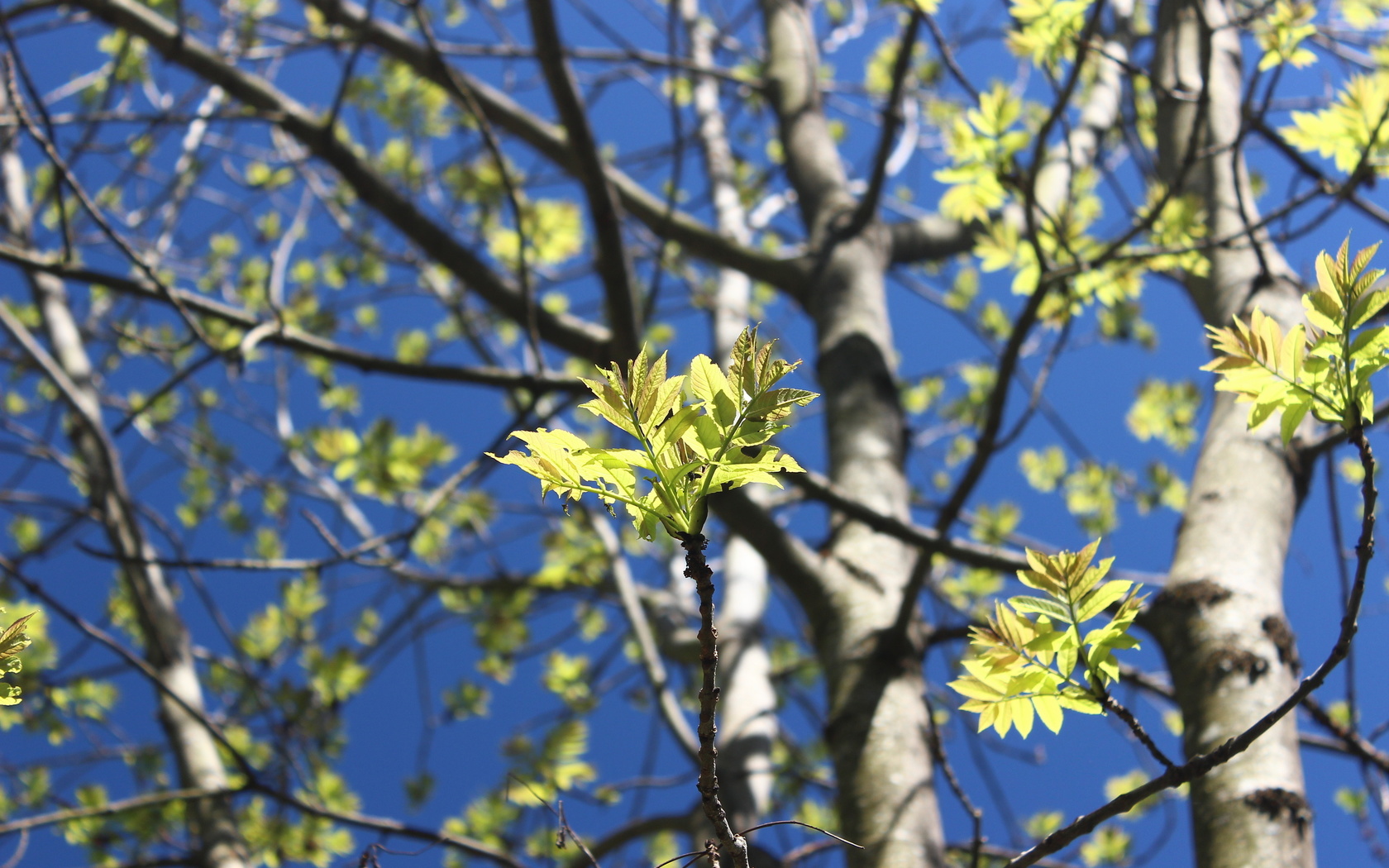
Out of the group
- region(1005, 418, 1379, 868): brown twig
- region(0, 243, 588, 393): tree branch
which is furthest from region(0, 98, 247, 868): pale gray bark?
region(1005, 418, 1379, 868): brown twig

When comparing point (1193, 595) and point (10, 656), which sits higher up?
point (1193, 595)

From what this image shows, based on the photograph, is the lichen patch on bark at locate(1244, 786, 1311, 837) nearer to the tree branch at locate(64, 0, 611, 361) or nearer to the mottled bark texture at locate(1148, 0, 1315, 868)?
the mottled bark texture at locate(1148, 0, 1315, 868)

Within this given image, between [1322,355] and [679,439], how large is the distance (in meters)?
0.52

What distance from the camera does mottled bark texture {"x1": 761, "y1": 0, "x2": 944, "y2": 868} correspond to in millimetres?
1322

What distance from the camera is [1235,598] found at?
1297mm

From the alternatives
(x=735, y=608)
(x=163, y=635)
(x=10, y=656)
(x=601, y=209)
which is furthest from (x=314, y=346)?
(x=735, y=608)

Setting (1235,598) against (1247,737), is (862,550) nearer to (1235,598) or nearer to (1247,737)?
(1235,598)

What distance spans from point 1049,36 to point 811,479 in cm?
82

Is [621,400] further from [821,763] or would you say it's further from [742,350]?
[821,763]

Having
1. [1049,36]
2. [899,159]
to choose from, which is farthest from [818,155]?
[1049,36]

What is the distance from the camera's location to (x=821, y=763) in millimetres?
4102

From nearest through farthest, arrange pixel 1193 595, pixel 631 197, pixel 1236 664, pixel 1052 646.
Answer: pixel 1052 646 → pixel 1236 664 → pixel 1193 595 → pixel 631 197

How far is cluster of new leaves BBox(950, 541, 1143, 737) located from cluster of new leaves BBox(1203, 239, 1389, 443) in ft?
0.59

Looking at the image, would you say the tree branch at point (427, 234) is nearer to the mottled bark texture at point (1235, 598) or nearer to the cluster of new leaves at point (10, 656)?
the mottled bark texture at point (1235, 598)
